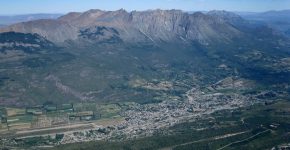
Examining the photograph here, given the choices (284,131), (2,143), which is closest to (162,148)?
(284,131)

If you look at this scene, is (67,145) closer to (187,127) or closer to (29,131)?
(29,131)

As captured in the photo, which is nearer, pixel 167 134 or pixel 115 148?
pixel 115 148

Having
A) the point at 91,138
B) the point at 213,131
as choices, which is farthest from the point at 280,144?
the point at 91,138

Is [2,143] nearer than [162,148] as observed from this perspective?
No

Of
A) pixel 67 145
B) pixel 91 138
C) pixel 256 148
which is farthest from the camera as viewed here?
pixel 91 138

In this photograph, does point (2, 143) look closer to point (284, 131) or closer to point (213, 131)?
point (213, 131)

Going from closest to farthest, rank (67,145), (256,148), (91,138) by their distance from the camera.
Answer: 1. (256,148)
2. (67,145)
3. (91,138)
